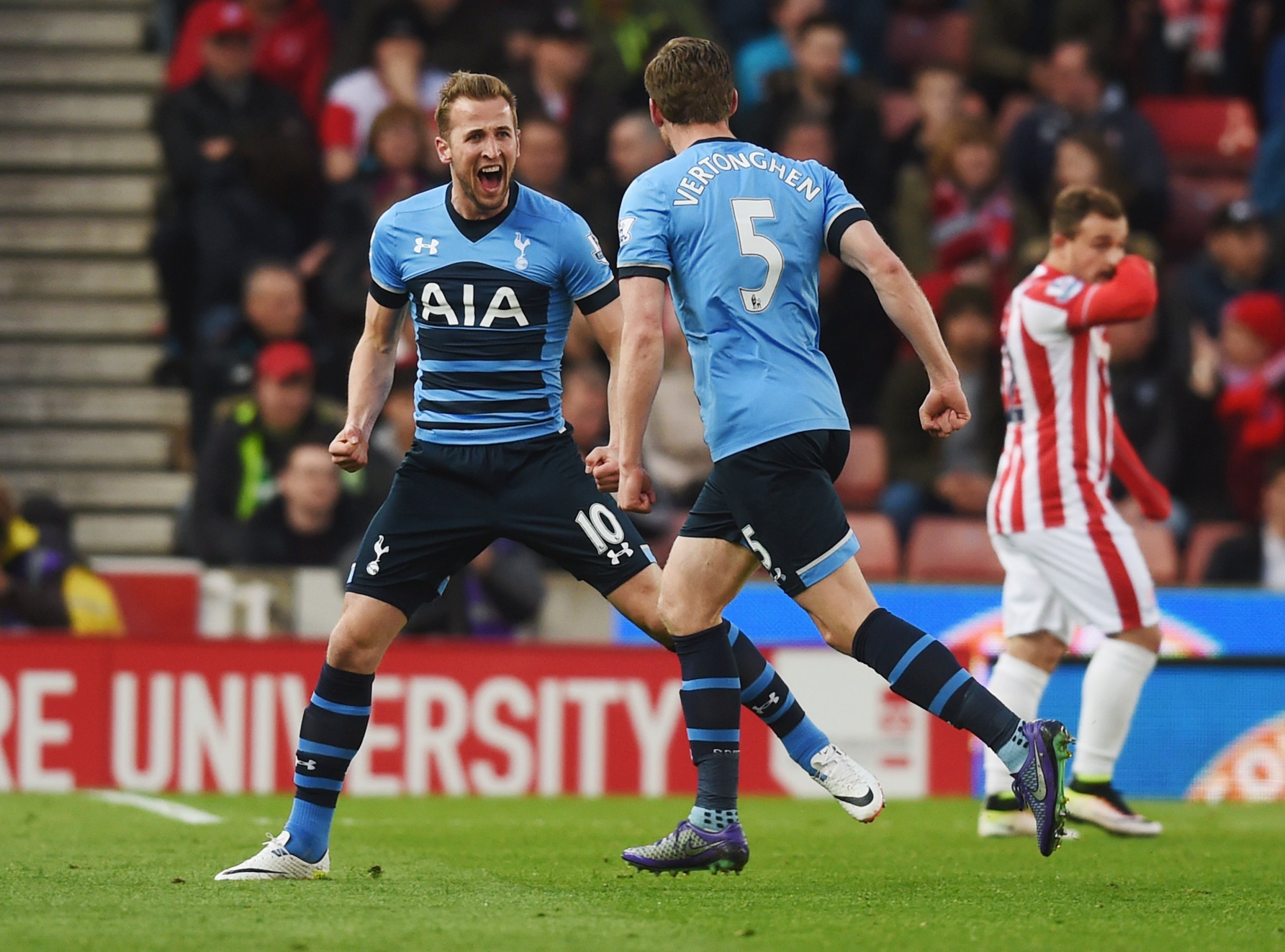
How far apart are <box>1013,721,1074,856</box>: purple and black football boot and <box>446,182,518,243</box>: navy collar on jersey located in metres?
2.06

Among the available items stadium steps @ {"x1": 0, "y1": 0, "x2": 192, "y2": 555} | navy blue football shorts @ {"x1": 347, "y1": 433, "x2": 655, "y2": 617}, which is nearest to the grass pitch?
navy blue football shorts @ {"x1": 347, "y1": 433, "x2": 655, "y2": 617}

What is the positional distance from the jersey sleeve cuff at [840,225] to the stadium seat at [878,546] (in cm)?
603

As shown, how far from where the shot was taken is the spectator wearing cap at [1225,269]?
13.3m

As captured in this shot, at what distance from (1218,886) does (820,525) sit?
1626 millimetres

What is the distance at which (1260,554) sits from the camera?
11695 millimetres

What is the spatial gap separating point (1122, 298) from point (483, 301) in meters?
2.51

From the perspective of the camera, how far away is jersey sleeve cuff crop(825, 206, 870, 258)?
19.3ft

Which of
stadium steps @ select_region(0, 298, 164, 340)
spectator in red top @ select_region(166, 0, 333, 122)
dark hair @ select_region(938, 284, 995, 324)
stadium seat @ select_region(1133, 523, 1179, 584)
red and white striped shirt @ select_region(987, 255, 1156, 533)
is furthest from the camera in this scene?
spectator in red top @ select_region(166, 0, 333, 122)

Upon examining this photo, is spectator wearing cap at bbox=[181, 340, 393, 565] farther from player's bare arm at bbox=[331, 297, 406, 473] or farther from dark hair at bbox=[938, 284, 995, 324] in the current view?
player's bare arm at bbox=[331, 297, 406, 473]

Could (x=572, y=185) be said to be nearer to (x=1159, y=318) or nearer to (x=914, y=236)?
(x=914, y=236)

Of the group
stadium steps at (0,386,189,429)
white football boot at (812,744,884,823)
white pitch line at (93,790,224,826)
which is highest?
stadium steps at (0,386,189,429)

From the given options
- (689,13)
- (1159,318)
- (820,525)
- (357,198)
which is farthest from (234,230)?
(820,525)

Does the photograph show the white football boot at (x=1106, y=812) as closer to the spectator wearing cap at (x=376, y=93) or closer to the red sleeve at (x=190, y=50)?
the spectator wearing cap at (x=376, y=93)

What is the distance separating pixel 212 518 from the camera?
11797mm
